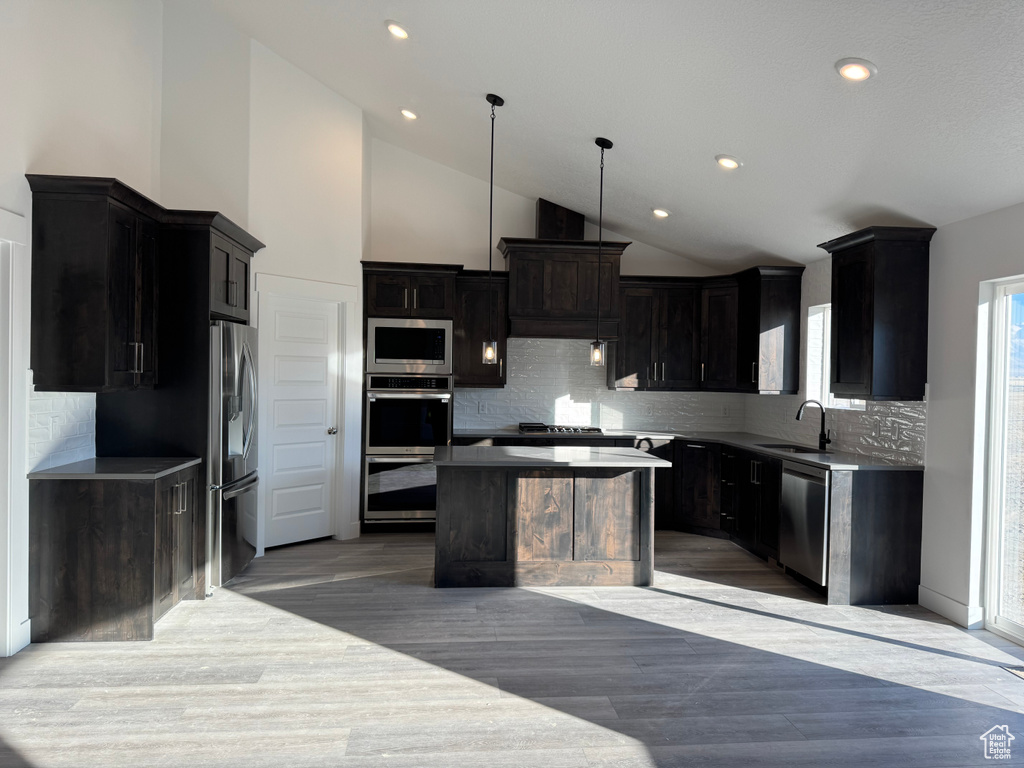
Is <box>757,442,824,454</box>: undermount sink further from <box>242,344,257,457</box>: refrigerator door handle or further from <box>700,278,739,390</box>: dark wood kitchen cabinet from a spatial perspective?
<box>242,344,257,457</box>: refrigerator door handle

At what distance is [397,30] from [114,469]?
3.14 meters

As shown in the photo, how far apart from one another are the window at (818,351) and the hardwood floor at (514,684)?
6.79 feet

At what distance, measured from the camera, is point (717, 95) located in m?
3.56

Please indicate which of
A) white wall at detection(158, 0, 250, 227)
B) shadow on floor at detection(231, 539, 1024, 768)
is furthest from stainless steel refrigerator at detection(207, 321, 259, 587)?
white wall at detection(158, 0, 250, 227)

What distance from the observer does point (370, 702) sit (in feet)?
9.47

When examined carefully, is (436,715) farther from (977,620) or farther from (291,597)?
(977,620)

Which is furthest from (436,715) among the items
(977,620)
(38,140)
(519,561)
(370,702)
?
(38,140)

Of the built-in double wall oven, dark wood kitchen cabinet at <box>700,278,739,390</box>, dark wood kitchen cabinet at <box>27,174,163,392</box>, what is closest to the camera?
dark wood kitchen cabinet at <box>27,174,163,392</box>

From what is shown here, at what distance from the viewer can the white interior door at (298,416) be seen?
5.36 meters

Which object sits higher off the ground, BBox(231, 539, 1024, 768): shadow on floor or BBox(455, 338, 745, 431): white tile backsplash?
BBox(455, 338, 745, 431): white tile backsplash

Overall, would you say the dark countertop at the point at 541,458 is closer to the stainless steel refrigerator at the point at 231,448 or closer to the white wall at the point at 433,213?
the stainless steel refrigerator at the point at 231,448

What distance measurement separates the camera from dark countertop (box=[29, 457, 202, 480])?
347cm

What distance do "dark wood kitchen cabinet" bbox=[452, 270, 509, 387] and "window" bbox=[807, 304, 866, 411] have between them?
109 inches

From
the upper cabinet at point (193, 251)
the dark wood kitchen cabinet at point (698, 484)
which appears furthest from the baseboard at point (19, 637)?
the dark wood kitchen cabinet at point (698, 484)
